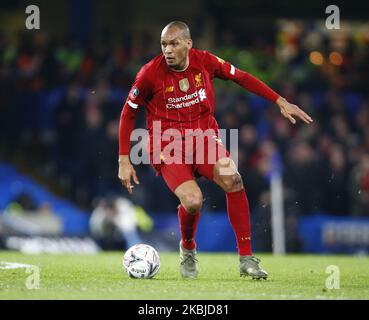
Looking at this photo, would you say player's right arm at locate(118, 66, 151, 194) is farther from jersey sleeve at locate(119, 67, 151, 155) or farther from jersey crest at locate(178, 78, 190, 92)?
jersey crest at locate(178, 78, 190, 92)

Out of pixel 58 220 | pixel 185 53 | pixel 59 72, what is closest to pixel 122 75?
pixel 59 72

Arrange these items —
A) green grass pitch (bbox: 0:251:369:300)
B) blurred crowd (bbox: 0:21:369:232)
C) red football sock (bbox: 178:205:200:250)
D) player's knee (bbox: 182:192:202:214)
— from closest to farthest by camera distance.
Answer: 1. green grass pitch (bbox: 0:251:369:300)
2. player's knee (bbox: 182:192:202:214)
3. red football sock (bbox: 178:205:200:250)
4. blurred crowd (bbox: 0:21:369:232)

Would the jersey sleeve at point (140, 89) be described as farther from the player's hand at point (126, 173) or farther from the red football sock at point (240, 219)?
the red football sock at point (240, 219)

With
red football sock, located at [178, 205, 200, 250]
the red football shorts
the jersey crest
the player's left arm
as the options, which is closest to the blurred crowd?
red football sock, located at [178, 205, 200, 250]

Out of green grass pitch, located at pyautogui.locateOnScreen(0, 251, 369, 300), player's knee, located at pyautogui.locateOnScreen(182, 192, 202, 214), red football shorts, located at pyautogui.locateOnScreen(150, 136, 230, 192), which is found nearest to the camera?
green grass pitch, located at pyautogui.locateOnScreen(0, 251, 369, 300)

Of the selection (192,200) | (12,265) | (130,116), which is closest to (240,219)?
(192,200)

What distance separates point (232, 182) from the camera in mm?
8664

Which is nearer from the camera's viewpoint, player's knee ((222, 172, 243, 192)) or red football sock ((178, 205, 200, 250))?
player's knee ((222, 172, 243, 192))

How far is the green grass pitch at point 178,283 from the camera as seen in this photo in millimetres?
7316

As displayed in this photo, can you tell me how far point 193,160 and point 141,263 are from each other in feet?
3.50

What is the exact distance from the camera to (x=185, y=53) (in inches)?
348

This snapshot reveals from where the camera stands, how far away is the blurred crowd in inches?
634

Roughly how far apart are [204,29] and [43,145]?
5809mm

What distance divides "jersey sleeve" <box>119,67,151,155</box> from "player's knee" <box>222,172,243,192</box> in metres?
0.96
